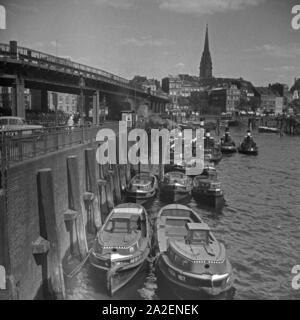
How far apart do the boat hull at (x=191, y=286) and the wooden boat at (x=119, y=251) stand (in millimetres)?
1584

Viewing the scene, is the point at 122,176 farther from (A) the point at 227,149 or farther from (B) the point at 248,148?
(B) the point at 248,148

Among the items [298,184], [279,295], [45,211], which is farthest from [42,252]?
[298,184]

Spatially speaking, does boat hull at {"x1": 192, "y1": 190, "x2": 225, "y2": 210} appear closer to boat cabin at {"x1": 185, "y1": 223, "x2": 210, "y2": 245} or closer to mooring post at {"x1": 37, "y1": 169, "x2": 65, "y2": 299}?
boat cabin at {"x1": 185, "y1": 223, "x2": 210, "y2": 245}

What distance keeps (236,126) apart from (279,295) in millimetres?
172364

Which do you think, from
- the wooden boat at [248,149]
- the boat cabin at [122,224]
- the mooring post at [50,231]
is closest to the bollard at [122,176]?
the boat cabin at [122,224]

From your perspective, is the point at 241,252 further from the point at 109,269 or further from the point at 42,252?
the point at 42,252

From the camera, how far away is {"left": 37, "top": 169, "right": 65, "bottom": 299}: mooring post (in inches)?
650

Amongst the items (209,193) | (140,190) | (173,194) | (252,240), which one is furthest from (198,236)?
(173,194)

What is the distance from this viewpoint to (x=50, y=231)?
655 inches

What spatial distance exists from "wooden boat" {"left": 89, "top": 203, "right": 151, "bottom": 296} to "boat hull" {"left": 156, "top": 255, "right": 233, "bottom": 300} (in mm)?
1584

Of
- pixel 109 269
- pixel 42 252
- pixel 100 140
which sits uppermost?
pixel 100 140

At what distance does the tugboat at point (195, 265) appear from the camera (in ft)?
54.7

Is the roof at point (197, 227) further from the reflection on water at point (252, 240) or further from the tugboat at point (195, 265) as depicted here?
the reflection on water at point (252, 240)
